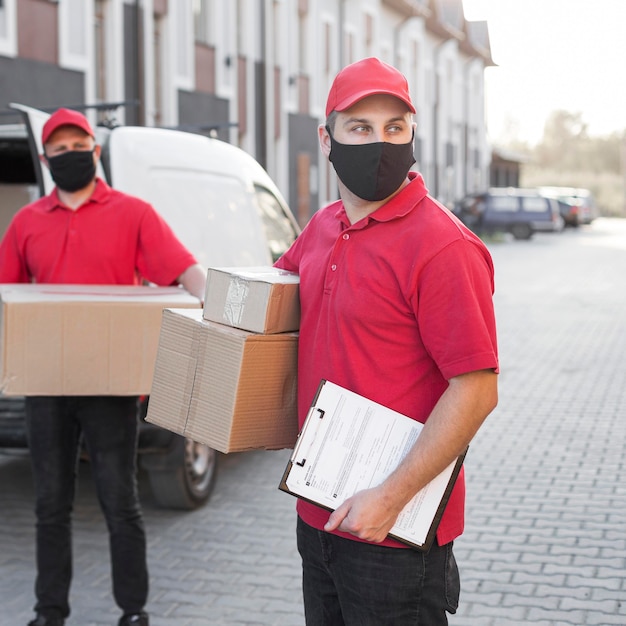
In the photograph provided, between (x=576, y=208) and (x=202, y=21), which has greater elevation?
(x=202, y=21)

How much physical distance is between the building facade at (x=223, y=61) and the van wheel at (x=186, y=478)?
210cm

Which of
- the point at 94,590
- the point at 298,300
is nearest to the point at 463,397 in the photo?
the point at 298,300

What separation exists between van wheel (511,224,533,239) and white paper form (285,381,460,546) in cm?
4156

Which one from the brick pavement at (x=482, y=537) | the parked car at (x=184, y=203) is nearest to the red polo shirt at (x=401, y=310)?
the brick pavement at (x=482, y=537)

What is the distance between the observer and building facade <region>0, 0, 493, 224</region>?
16531 millimetres

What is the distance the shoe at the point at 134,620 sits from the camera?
4.67 metres

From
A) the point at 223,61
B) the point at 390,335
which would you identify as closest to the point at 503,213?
the point at 223,61

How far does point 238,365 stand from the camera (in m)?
2.92

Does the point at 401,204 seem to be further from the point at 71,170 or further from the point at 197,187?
the point at 197,187

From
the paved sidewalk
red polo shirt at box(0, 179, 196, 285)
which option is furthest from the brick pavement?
red polo shirt at box(0, 179, 196, 285)

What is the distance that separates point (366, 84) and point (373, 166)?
0.19m

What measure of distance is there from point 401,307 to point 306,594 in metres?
0.82

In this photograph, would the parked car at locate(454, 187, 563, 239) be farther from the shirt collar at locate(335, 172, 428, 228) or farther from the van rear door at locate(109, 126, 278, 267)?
the shirt collar at locate(335, 172, 428, 228)

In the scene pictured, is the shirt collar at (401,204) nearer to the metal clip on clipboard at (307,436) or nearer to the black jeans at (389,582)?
the metal clip on clipboard at (307,436)
